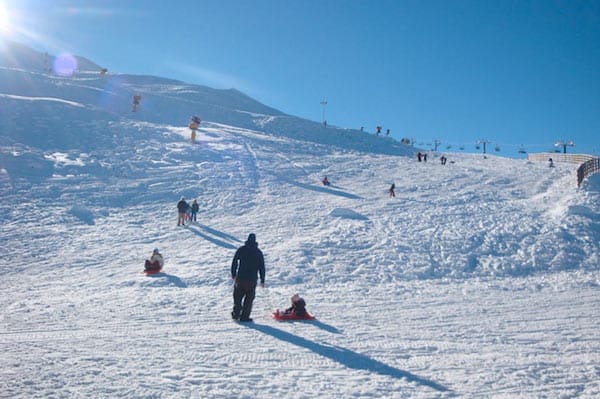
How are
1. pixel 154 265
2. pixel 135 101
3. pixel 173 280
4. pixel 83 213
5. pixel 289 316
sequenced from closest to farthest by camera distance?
pixel 289 316
pixel 173 280
pixel 154 265
pixel 83 213
pixel 135 101

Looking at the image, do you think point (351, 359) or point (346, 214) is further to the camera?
point (346, 214)

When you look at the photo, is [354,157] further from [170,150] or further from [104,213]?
[104,213]

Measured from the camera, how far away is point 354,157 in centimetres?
3662

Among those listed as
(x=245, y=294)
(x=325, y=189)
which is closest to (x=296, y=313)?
(x=245, y=294)

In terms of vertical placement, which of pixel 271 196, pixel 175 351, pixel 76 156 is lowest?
pixel 175 351

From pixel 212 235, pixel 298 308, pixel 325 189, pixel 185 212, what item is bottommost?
pixel 298 308

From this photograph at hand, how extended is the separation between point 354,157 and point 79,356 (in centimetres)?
3186

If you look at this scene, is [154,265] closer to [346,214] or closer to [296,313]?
[296,313]

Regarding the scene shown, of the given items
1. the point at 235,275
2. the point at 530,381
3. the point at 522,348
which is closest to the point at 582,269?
the point at 522,348

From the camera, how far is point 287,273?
42.8 ft

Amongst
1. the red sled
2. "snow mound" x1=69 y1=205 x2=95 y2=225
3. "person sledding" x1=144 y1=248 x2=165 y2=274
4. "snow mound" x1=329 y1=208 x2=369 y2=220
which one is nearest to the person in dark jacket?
the red sled

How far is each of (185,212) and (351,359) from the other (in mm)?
14875

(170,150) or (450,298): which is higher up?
(170,150)

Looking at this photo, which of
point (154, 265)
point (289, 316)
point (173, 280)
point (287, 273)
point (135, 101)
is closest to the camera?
point (289, 316)
